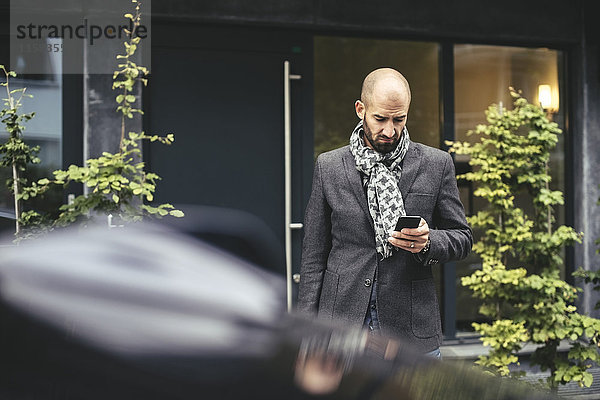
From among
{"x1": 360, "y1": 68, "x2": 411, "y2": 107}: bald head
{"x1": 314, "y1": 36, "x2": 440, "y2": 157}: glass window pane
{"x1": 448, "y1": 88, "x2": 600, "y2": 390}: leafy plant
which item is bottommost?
{"x1": 448, "y1": 88, "x2": 600, "y2": 390}: leafy plant

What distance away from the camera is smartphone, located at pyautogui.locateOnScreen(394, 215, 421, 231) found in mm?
2426

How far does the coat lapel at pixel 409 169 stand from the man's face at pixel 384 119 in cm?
8

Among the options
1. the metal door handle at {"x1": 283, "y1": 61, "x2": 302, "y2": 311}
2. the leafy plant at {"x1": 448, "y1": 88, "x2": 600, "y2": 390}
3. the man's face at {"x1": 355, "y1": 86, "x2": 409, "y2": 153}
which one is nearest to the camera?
the man's face at {"x1": 355, "y1": 86, "x2": 409, "y2": 153}

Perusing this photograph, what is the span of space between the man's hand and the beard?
0.34 m

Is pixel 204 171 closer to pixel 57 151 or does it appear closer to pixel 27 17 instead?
pixel 57 151

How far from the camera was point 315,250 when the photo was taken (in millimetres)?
2775

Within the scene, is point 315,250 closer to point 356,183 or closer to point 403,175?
point 356,183

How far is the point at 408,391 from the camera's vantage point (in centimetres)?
119

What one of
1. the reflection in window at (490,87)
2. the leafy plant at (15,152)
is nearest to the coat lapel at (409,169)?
the leafy plant at (15,152)

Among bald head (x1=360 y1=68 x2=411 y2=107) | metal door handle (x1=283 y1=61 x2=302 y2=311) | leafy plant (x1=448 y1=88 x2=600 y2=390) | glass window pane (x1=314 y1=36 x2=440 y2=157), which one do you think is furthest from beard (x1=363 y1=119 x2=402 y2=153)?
glass window pane (x1=314 y1=36 x2=440 y2=157)

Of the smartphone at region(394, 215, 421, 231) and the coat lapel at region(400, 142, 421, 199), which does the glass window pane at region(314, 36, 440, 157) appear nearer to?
the coat lapel at region(400, 142, 421, 199)

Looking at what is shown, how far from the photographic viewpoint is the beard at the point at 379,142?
263 centimetres

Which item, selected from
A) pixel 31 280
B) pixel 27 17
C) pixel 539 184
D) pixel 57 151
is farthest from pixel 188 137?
pixel 31 280

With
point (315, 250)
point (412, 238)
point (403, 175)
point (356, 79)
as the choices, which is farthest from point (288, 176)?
point (412, 238)
